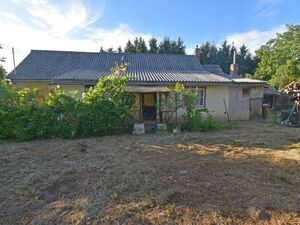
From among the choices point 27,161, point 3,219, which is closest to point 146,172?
point 3,219

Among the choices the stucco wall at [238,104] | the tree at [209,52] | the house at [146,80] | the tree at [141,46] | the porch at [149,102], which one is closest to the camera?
the porch at [149,102]

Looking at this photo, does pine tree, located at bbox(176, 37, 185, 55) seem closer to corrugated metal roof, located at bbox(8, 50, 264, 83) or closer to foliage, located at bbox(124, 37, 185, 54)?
foliage, located at bbox(124, 37, 185, 54)

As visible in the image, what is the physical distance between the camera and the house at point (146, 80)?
13781 millimetres

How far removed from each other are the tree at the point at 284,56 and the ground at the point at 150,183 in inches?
790

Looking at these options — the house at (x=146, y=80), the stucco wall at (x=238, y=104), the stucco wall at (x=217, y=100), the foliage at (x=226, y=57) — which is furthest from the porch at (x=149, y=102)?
the foliage at (x=226, y=57)

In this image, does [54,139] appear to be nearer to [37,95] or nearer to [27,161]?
[37,95]

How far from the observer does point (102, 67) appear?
700 inches

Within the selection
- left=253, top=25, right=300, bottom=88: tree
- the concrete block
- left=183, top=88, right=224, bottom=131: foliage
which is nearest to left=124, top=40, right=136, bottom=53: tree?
left=253, top=25, right=300, bottom=88: tree

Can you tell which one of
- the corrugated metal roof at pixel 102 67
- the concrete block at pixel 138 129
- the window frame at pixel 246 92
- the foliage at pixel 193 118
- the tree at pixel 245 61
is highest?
the tree at pixel 245 61

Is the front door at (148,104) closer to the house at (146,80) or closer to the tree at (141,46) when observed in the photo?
the house at (146,80)

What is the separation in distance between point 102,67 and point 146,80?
5047 millimetres

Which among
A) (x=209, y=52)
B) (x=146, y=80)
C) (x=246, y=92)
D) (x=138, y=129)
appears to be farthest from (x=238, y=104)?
(x=209, y=52)

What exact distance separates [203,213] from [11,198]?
134 inches

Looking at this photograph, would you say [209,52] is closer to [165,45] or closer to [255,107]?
[165,45]
